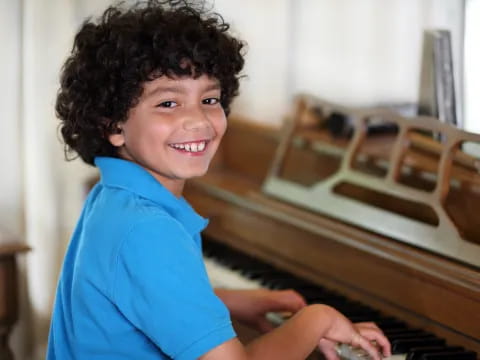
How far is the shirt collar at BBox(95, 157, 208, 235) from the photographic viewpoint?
1.67 meters

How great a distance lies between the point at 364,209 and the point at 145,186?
33.3 inches

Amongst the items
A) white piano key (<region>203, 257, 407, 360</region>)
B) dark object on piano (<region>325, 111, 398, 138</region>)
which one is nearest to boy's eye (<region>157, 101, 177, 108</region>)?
white piano key (<region>203, 257, 407, 360</region>)

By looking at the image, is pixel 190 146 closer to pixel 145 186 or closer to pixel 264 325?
pixel 145 186

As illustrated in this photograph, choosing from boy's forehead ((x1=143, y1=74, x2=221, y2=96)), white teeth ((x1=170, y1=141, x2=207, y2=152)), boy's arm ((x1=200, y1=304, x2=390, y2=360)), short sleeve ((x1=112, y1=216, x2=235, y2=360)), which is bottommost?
boy's arm ((x1=200, y1=304, x2=390, y2=360))

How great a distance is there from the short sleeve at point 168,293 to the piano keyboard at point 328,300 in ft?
1.44

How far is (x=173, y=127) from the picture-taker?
5.41ft

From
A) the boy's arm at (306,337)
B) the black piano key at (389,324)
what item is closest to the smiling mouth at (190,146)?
the boy's arm at (306,337)

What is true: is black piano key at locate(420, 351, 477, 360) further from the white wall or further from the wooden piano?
the white wall

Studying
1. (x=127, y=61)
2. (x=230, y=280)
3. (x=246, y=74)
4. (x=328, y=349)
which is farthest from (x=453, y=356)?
(x=246, y=74)

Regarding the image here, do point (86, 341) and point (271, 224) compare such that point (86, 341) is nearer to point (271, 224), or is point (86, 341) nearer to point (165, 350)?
point (165, 350)

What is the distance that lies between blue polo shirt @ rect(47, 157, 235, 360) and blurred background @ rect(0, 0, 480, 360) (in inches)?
39.6

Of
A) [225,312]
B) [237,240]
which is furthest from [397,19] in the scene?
[225,312]

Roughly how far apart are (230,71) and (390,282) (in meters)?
0.73

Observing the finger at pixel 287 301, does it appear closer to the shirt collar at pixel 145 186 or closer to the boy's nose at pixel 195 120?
the shirt collar at pixel 145 186
